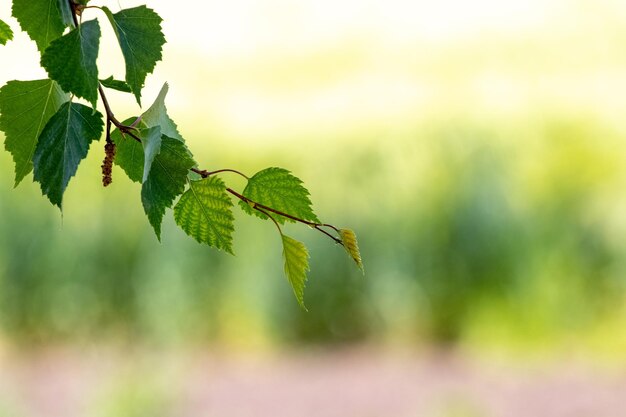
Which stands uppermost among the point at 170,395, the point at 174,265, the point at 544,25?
the point at 544,25

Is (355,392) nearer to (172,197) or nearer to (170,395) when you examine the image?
(170,395)

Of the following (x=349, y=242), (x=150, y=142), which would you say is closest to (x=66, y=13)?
(x=150, y=142)

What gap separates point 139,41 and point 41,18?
0.23ft

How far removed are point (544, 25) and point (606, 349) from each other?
4.08m

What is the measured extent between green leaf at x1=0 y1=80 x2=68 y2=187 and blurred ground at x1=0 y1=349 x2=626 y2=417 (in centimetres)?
347

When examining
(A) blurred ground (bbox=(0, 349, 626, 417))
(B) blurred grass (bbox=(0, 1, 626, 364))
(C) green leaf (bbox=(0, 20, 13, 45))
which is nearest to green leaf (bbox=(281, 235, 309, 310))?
(C) green leaf (bbox=(0, 20, 13, 45))

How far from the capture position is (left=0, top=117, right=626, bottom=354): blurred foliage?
506 centimetres

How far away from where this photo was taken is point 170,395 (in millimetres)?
3781

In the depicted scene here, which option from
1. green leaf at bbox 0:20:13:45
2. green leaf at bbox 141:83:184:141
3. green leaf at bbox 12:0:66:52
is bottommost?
green leaf at bbox 141:83:184:141

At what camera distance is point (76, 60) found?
1.83 ft

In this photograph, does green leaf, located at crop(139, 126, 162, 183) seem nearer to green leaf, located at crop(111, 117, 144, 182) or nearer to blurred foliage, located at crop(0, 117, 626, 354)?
green leaf, located at crop(111, 117, 144, 182)

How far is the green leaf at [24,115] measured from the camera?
0.63m

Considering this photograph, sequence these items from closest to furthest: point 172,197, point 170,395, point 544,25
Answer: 1. point 172,197
2. point 170,395
3. point 544,25

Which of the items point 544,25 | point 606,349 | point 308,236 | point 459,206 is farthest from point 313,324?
point 544,25
